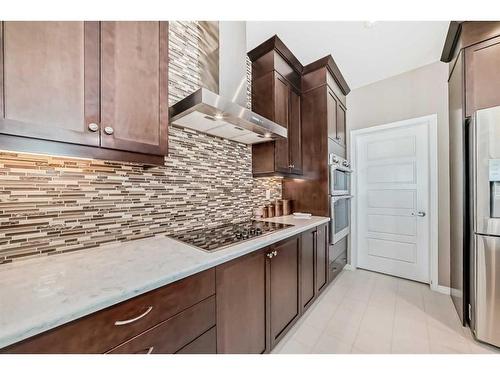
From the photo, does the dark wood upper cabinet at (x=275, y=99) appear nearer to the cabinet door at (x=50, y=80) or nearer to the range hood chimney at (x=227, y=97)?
the range hood chimney at (x=227, y=97)

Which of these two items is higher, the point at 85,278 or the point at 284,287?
the point at 85,278

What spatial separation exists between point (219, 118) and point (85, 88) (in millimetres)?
740

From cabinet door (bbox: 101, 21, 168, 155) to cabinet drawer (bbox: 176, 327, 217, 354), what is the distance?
94cm

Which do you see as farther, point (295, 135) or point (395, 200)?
point (395, 200)

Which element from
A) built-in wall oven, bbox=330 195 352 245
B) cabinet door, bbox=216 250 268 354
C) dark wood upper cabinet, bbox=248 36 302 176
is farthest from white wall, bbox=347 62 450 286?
cabinet door, bbox=216 250 268 354

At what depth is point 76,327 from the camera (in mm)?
624

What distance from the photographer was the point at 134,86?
105cm

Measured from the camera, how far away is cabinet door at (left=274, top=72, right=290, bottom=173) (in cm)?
209

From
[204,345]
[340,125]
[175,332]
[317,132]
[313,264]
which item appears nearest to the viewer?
[175,332]

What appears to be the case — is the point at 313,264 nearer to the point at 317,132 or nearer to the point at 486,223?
the point at 486,223

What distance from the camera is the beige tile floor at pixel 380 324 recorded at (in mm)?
1539

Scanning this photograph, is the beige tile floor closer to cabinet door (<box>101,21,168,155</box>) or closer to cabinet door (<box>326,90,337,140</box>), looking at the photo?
cabinet door (<box>101,21,168,155</box>)

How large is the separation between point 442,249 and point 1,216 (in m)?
3.69

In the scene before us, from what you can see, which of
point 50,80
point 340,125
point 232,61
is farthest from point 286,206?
point 50,80
